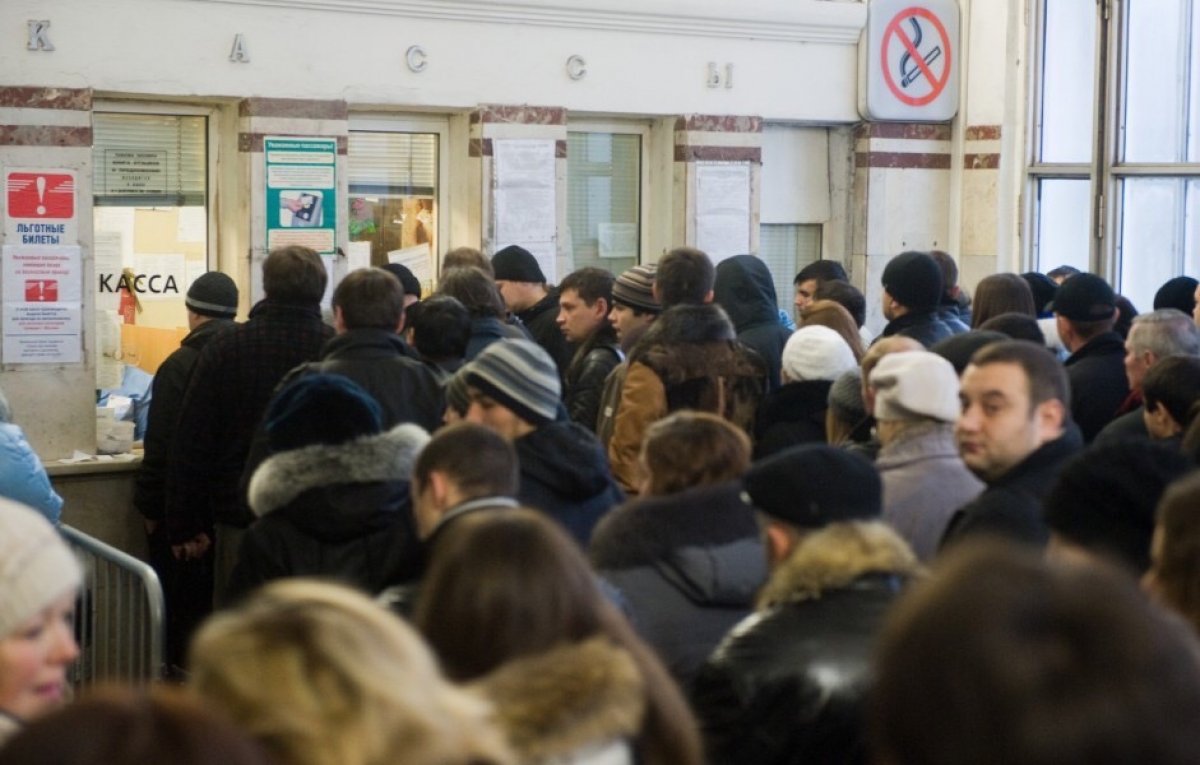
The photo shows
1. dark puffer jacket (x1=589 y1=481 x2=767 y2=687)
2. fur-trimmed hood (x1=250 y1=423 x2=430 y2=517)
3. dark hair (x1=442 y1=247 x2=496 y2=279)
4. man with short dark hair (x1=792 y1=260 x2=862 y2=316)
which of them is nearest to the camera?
dark puffer jacket (x1=589 y1=481 x2=767 y2=687)

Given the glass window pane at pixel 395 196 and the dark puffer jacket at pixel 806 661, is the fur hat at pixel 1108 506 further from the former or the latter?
the glass window pane at pixel 395 196

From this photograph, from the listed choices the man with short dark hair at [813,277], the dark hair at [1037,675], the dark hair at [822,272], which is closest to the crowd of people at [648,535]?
the dark hair at [1037,675]

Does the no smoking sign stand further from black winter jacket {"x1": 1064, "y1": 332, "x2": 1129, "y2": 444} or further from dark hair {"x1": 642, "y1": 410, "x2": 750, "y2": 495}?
dark hair {"x1": 642, "y1": 410, "x2": 750, "y2": 495}

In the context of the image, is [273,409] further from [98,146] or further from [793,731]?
[98,146]

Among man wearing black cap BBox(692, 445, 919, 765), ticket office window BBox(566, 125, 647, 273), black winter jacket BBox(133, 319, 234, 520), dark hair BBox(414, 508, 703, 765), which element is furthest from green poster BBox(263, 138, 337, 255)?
dark hair BBox(414, 508, 703, 765)

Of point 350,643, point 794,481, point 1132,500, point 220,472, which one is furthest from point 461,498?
point 220,472

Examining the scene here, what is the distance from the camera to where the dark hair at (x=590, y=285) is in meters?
8.04

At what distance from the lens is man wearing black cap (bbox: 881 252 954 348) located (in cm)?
813

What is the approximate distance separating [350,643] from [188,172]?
26.2 feet

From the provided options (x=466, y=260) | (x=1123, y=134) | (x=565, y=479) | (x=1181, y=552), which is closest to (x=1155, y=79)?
(x=1123, y=134)

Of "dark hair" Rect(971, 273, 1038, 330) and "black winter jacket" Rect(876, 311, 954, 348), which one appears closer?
"black winter jacket" Rect(876, 311, 954, 348)

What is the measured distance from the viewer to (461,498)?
13.9ft

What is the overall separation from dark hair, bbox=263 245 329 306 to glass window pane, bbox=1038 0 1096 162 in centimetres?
658

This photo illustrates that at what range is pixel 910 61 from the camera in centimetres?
1211
